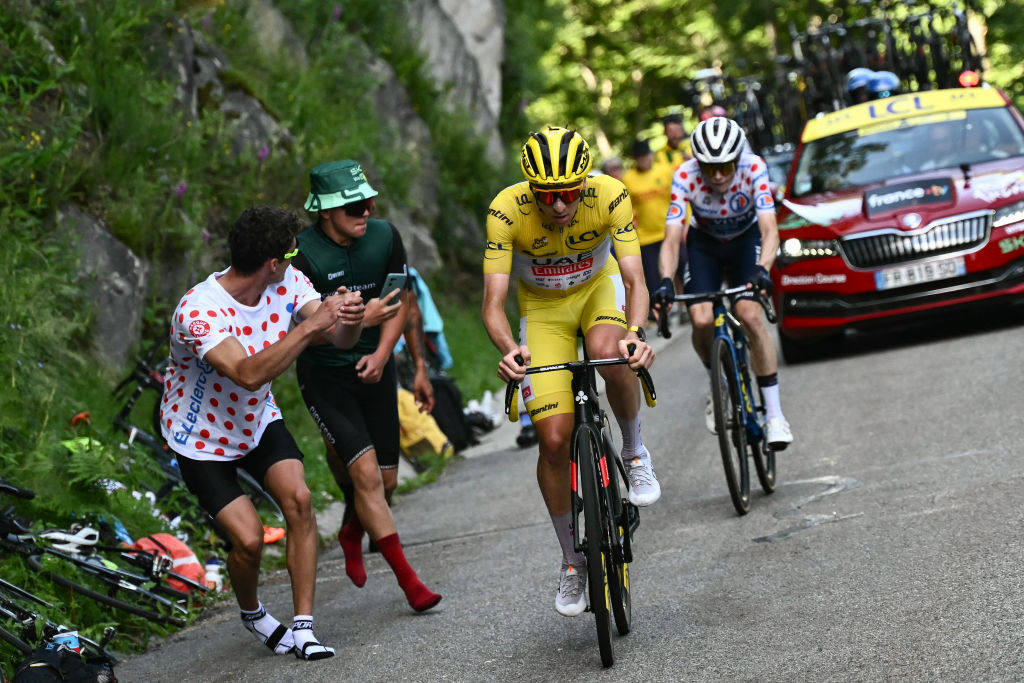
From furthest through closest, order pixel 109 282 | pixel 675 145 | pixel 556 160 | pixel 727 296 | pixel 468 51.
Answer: pixel 468 51 → pixel 675 145 → pixel 109 282 → pixel 727 296 → pixel 556 160

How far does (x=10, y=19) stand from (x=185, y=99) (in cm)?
261

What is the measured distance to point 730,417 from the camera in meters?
8.65

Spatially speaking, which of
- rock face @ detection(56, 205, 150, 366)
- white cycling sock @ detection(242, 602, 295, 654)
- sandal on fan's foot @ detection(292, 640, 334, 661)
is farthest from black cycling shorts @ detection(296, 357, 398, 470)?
rock face @ detection(56, 205, 150, 366)

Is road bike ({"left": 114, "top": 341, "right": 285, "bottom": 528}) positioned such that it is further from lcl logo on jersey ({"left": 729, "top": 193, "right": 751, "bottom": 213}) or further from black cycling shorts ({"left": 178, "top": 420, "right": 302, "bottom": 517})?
lcl logo on jersey ({"left": 729, "top": 193, "right": 751, "bottom": 213})

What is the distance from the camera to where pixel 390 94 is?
22672 millimetres

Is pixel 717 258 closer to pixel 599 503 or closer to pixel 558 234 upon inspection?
pixel 558 234

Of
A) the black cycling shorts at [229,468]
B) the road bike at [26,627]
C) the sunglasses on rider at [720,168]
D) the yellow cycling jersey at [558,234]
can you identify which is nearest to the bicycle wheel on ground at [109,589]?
the road bike at [26,627]

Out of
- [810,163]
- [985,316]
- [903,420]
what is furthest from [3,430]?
[985,316]

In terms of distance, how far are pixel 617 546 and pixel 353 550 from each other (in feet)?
8.08

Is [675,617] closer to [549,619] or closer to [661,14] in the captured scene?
[549,619]

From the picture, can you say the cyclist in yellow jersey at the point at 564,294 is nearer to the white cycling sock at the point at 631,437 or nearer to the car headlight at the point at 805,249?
the white cycling sock at the point at 631,437

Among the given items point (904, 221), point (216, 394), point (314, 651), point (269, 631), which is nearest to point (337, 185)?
point (216, 394)

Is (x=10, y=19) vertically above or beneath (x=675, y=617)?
above

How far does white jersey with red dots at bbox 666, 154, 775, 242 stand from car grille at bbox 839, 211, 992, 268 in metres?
4.06
